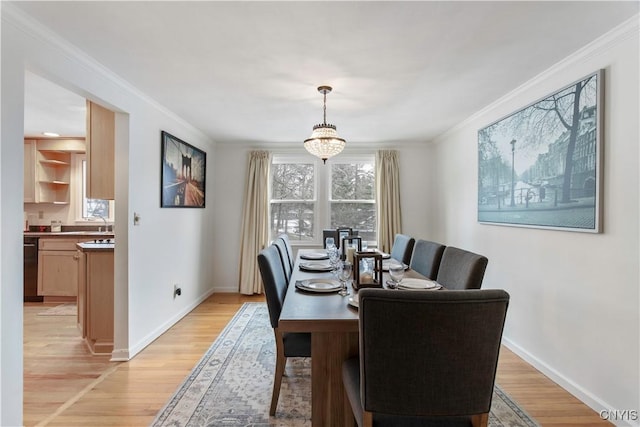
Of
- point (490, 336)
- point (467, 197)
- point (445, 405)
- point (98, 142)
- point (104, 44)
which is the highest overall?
point (104, 44)

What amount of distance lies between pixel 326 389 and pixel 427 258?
56.2 inches

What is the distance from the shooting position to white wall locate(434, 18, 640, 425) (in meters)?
1.81

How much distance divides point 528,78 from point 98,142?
12.0ft

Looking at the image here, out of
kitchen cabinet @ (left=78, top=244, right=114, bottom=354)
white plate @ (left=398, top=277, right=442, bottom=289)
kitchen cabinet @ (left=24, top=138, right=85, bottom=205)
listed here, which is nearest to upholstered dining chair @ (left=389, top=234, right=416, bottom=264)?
white plate @ (left=398, top=277, right=442, bottom=289)

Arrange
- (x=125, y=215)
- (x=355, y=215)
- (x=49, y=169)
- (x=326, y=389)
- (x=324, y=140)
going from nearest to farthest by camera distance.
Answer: (x=326, y=389), (x=125, y=215), (x=324, y=140), (x=49, y=169), (x=355, y=215)

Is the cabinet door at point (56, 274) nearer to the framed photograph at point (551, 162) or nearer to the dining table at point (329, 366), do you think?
the dining table at point (329, 366)

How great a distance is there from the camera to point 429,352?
111cm

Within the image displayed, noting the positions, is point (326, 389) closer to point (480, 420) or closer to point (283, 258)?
point (480, 420)

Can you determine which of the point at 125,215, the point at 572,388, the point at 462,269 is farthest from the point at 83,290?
the point at 572,388

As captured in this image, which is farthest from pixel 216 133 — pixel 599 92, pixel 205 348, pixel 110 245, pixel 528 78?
pixel 599 92

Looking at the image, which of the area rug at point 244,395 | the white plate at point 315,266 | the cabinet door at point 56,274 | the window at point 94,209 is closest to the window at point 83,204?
the window at point 94,209

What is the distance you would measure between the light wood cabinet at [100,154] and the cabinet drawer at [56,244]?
79.4 inches

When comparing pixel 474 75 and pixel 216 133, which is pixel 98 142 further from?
pixel 474 75

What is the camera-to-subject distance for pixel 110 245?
9.53 ft
